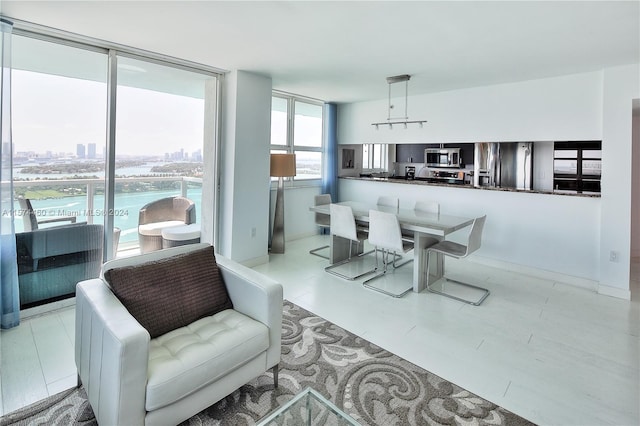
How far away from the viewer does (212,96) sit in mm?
4180

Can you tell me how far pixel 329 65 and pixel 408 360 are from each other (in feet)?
10.1

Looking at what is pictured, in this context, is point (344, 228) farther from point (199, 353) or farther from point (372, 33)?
point (199, 353)

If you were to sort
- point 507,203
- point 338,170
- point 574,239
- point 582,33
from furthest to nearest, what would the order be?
point 338,170 → point 507,203 → point 574,239 → point 582,33

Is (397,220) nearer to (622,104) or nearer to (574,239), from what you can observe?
(574,239)

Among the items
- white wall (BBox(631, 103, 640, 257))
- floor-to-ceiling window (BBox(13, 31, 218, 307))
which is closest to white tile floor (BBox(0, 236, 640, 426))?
floor-to-ceiling window (BBox(13, 31, 218, 307))

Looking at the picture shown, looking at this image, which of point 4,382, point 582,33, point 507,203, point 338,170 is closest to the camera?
point 4,382

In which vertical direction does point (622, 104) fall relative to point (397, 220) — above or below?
above

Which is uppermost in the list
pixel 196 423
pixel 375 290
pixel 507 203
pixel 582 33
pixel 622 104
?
pixel 582 33

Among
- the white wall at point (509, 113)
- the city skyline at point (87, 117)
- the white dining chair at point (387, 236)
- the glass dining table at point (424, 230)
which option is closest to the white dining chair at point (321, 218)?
the glass dining table at point (424, 230)

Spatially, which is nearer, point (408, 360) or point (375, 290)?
point (408, 360)

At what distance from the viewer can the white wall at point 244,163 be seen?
416cm

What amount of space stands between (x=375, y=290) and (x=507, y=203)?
2276mm

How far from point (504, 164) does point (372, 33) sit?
3.24m

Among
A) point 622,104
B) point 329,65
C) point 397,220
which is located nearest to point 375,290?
point 397,220
